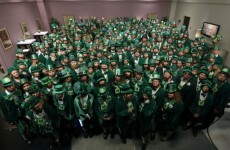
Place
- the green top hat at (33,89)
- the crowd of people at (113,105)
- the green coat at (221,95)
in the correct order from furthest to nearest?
1. the green coat at (221,95)
2. the crowd of people at (113,105)
3. the green top hat at (33,89)

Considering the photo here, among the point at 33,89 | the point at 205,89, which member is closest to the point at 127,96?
the point at 205,89

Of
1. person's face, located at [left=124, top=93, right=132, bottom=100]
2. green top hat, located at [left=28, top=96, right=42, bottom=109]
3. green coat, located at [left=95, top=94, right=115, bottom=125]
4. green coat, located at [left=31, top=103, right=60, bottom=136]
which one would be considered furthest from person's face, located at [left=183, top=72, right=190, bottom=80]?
green top hat, located at [left=28, top=96, right=42, bottom=109]

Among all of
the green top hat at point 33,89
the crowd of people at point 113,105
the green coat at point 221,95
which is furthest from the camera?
the green coat at point 221,95

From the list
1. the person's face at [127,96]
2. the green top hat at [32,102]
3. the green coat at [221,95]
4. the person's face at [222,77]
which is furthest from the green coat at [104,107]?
the person's face at [222,77]

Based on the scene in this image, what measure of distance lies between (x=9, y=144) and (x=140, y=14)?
1786 centimetres

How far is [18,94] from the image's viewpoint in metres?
3.46

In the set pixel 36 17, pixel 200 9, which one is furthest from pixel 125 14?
pixel 36 17

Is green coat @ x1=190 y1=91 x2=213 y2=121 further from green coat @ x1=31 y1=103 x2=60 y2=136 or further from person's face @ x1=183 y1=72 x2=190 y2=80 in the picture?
green coat @ x1=31 y1=103 x2=60 y2=136

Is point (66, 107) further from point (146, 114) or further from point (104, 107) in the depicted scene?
point (146, 114)

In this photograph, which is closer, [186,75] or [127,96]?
[127,96]

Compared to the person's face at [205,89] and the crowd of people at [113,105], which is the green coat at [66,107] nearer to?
the crowd of people at [113,105]

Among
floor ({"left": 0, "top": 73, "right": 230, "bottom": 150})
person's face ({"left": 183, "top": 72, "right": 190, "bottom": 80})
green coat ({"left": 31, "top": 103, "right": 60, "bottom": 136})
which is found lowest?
floor ({"left": 0, "top": 73, "right": 230, "bottom": 150})

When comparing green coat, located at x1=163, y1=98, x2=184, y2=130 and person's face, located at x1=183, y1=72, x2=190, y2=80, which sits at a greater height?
person's face, located at x1=183, y1=72, x2=190, y2=80

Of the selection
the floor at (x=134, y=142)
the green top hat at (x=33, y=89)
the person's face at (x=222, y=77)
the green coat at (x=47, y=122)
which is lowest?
the floor at (x=134, y=142)
